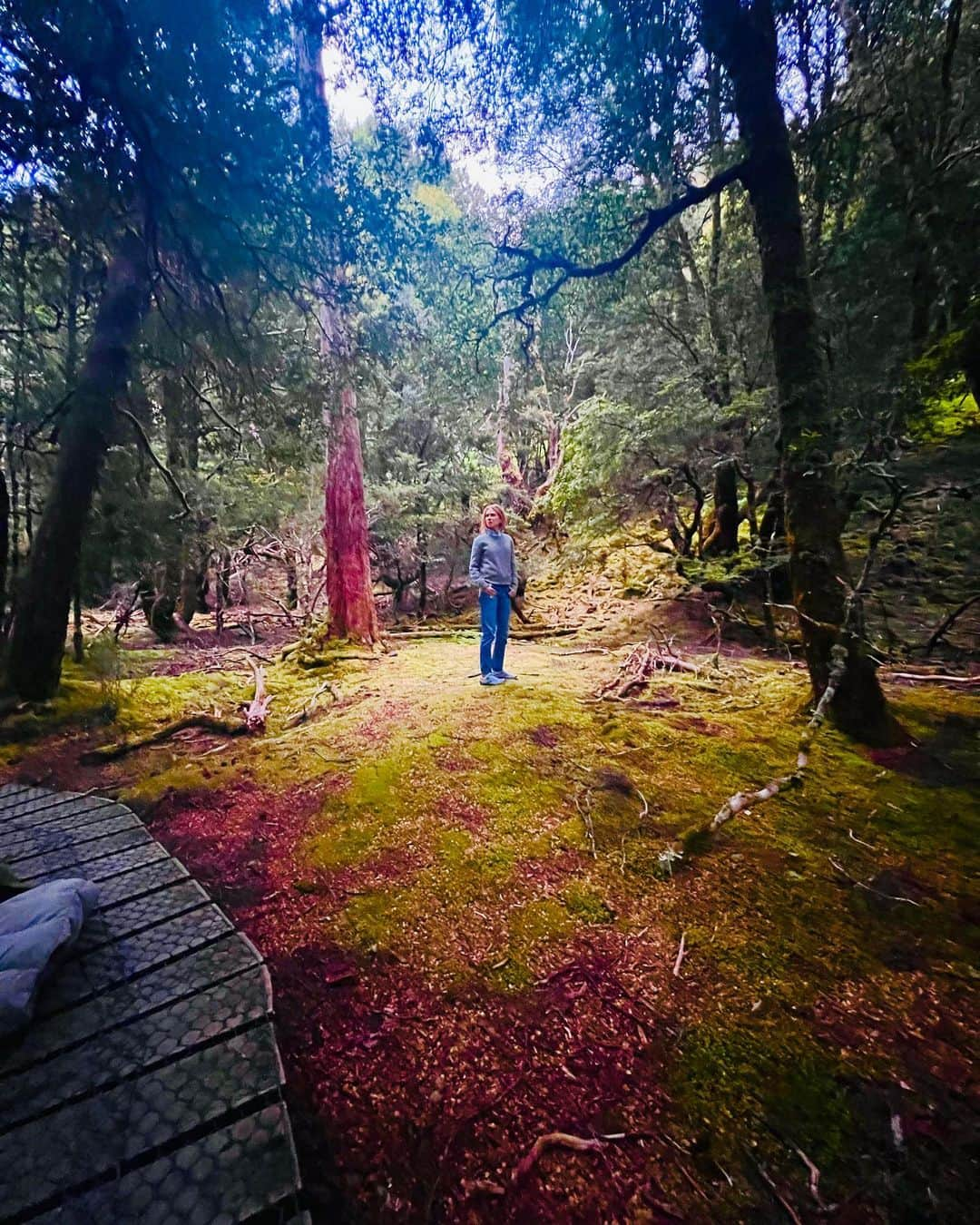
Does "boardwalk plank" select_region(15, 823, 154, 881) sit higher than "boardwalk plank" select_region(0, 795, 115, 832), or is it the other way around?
"boardwalk plank" select_region(0, 795, 115, 832)

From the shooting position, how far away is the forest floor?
1.30 m

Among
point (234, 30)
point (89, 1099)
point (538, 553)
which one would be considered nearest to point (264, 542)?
point (538, 553)

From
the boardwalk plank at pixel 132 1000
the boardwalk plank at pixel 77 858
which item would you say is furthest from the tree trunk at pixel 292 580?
the boardwalk plank at pixel 132 1000

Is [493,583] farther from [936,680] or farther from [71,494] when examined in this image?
[71,494]

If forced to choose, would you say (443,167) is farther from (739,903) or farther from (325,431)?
(739,903)

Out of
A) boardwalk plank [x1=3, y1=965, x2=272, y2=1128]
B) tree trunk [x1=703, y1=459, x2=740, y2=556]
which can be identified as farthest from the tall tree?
tree trunk [x1=703, y1=459, x2=740, y2=556]

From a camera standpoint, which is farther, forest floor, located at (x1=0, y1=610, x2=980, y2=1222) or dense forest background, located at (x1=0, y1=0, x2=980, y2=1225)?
dense forest background, located at (x1=0, y1=0, x2=980, y2=1225)

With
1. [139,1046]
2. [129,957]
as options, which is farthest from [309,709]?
[139,1046]

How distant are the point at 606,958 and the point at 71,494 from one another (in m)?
6.22

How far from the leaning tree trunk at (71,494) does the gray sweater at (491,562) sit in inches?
159

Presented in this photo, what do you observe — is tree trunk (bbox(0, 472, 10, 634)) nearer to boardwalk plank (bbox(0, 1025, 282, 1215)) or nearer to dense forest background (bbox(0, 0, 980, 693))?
dense forest background (bbox(0, 0, 980, 693))

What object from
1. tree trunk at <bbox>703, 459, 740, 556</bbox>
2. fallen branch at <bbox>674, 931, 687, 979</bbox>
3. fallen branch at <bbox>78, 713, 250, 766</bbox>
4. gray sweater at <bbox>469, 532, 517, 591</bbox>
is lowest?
fallen branch at <bbox>674, 931, 687, 979</bbox>

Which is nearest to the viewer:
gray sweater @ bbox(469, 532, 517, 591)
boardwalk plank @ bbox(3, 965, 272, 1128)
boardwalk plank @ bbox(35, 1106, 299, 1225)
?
boardwalk plank @ bbox(35, 1106, 299, 1225)

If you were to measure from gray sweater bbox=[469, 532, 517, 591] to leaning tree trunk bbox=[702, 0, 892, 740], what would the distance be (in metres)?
2.79
